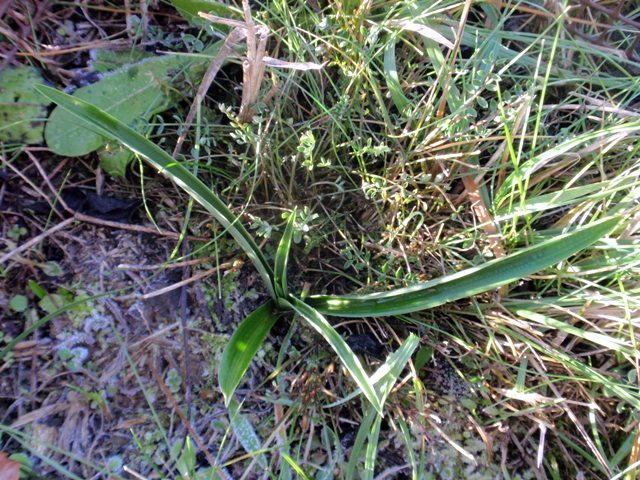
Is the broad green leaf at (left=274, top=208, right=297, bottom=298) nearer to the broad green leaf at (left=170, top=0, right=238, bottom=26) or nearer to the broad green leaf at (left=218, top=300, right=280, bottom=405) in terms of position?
the broad green leaf at (left=218, top=300, right=280, bottom=405)

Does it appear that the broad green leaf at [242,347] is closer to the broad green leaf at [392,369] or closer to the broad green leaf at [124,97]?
the broad green leaf at [392,369]

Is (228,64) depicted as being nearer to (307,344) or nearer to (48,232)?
(48,232)

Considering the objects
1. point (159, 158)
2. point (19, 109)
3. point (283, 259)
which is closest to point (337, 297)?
point (283, 259)

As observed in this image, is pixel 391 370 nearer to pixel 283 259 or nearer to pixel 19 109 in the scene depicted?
pixel 283 259

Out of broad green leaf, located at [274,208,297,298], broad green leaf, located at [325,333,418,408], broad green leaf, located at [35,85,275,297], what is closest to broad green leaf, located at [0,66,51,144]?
broad green leaf, located at [35,85,275,297]

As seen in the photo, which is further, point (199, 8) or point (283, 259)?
point (199, 8)

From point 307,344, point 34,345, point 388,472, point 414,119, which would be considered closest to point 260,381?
point 307,344

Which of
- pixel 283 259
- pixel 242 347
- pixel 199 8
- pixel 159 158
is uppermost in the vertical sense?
pixel 199 8
